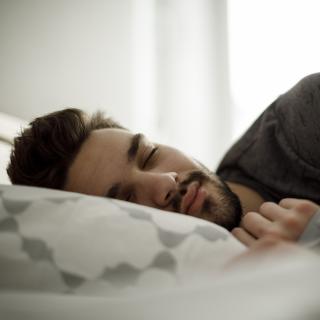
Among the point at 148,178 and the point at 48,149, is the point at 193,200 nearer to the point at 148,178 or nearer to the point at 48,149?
the point at 148,178

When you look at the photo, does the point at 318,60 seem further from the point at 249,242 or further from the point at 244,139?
the point at 249,242

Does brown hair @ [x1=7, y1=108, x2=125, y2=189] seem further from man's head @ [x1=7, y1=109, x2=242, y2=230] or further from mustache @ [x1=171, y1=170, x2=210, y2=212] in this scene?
mustache @ [x1=171, y1=170, x2=210, y2=212]

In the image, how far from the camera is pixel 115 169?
2.39 ft

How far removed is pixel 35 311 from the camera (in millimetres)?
275

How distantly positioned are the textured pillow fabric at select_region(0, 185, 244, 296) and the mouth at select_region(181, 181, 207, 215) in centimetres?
22

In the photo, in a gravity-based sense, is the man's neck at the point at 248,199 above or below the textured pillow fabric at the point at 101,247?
below

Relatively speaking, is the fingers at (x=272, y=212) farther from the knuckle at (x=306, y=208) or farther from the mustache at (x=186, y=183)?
the mustache at (x=186, y=183)

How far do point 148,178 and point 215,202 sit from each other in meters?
0.14

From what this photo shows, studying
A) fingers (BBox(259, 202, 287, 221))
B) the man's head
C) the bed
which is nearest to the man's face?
the man's head

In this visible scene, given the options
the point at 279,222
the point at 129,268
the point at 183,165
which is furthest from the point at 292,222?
the point at 183,165

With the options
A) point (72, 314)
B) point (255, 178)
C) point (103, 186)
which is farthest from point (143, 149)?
point (72, 314)

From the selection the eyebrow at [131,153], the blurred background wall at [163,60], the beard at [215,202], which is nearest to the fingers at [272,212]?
the beard at [215,202]

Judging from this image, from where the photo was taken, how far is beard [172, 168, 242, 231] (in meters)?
0.69

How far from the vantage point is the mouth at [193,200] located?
677 millimetres
